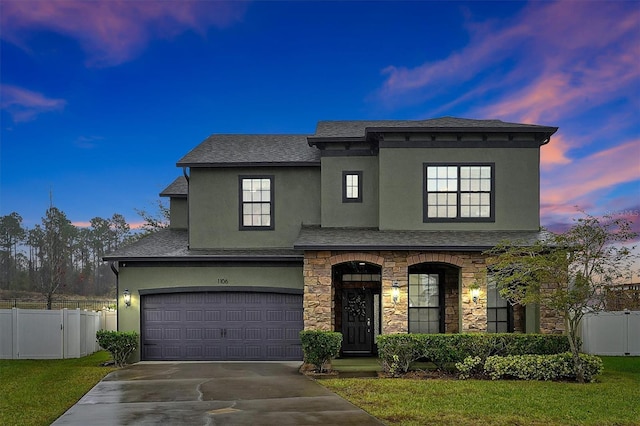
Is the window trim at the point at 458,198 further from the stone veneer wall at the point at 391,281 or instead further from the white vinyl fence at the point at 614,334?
the white vinyl fence at the point at 614,334

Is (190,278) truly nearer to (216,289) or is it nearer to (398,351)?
(216,289)

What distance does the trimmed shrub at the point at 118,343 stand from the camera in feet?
54.0

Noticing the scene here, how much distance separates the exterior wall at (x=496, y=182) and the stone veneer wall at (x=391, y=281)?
1.61 m

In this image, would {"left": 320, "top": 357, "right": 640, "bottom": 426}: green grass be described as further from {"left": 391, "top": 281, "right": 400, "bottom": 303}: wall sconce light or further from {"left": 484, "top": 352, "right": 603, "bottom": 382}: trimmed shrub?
{"left": 391, "top": 281, "right": 400, "bottom": 303}: wall sconce light

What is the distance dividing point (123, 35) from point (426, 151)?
1197 centimetres

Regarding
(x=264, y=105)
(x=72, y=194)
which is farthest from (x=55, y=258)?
(x=264, y=105)

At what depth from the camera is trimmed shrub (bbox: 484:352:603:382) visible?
529 inches

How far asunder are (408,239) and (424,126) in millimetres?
Answer: 3650

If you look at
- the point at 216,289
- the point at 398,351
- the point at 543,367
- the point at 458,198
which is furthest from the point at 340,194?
the point at 543,367

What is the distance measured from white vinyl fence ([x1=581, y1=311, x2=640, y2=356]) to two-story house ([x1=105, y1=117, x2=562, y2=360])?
12.8 ft

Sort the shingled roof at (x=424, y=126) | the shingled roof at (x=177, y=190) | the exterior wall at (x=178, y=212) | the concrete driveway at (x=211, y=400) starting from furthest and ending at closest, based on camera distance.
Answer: the exterior wall at (x=178, y=212)
the shingled roof at (x=177, y=190)
the shingled roof at (x=424, y=126)
the concrete driveway at (x=211, y=400)

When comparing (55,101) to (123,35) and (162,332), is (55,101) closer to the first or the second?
(123,35)

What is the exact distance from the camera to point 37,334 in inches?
705

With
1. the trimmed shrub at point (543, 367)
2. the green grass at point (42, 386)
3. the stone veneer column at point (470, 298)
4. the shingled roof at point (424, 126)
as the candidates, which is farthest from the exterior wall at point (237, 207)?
the trimmed shrub at point (543, 367)
